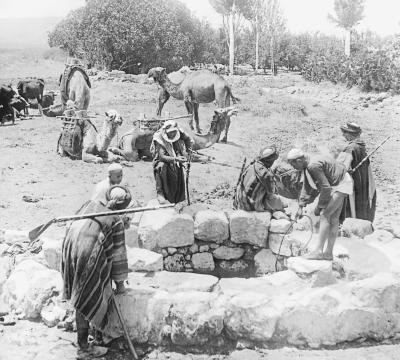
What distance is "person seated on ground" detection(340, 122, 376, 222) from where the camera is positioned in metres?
7.28

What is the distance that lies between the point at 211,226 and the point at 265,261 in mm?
788

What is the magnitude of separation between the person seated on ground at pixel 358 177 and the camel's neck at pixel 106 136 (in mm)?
5295

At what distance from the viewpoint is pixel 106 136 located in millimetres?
11211

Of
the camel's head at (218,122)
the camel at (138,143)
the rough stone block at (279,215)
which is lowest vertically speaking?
the rough stone block at (279,215)

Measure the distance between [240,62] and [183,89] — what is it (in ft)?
97.8

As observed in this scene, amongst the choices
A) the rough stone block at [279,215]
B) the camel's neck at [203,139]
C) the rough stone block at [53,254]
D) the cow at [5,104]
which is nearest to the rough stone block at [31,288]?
the rough stone block at [53,254]

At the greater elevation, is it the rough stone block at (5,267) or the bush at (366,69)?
the bush at (366,69)

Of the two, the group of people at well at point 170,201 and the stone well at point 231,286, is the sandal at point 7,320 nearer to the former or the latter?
the stone well at point 231,286

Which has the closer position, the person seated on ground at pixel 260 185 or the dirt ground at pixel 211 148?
the person seated on ground at pixel 260 185

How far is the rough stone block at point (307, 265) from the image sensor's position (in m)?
5.40

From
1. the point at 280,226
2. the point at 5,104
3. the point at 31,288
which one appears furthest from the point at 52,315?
the point at 5,104

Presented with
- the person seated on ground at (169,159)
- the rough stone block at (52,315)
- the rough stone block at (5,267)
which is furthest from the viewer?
the person seated on ground at (169,159)

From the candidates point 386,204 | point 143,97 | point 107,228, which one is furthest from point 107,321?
point 143,97

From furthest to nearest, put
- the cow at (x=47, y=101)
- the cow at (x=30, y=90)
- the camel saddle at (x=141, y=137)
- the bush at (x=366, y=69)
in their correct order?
1. the bush at (x=366, y=69)
2. the cow at (x=47, y=101)
3. the cow at (x=30, y=90)
4. the camel saddle at (x=141, y=137)
